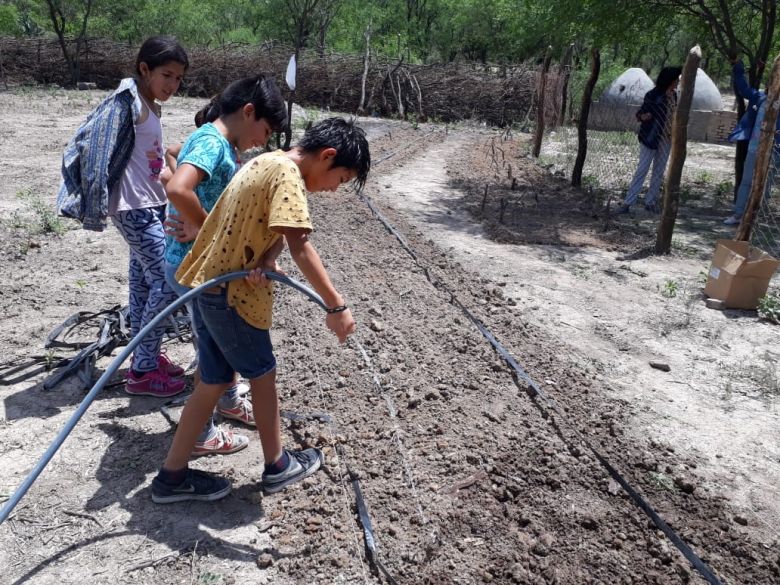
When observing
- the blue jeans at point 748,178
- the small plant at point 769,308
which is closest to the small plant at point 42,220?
the small plant at point 769,308

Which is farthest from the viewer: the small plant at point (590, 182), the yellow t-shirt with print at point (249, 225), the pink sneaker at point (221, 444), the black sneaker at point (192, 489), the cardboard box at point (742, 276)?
the small plant at point (590, 182)

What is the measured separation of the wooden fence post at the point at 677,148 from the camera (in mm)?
6180

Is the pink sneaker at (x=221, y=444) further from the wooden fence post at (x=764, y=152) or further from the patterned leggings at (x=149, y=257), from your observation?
the wooden fence post at (x=764, y=152)

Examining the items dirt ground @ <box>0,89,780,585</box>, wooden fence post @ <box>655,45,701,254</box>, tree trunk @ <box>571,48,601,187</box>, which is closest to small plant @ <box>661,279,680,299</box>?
dirt ground @ <box>0,89,780,585</box>

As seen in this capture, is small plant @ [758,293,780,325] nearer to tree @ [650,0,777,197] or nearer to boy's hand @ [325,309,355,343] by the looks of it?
boy's hand @ [325,309,355,343]

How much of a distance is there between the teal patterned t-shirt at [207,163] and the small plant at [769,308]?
4.08 meters

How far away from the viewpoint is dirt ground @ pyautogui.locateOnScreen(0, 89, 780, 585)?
7.64 ft

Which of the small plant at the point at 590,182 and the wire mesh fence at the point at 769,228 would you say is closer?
the wire mesh fence at the point at 769,228

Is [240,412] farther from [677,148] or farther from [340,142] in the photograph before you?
[677,148]

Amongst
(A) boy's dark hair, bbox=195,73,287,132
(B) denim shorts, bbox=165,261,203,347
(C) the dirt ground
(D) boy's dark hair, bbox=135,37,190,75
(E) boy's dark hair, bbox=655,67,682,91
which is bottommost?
(C) the dirt ground

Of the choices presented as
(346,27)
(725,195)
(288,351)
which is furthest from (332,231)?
(346,27)

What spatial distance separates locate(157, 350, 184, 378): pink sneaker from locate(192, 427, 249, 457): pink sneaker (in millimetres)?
638

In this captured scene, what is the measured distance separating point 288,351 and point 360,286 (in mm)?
1287

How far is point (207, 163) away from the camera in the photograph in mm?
2332
